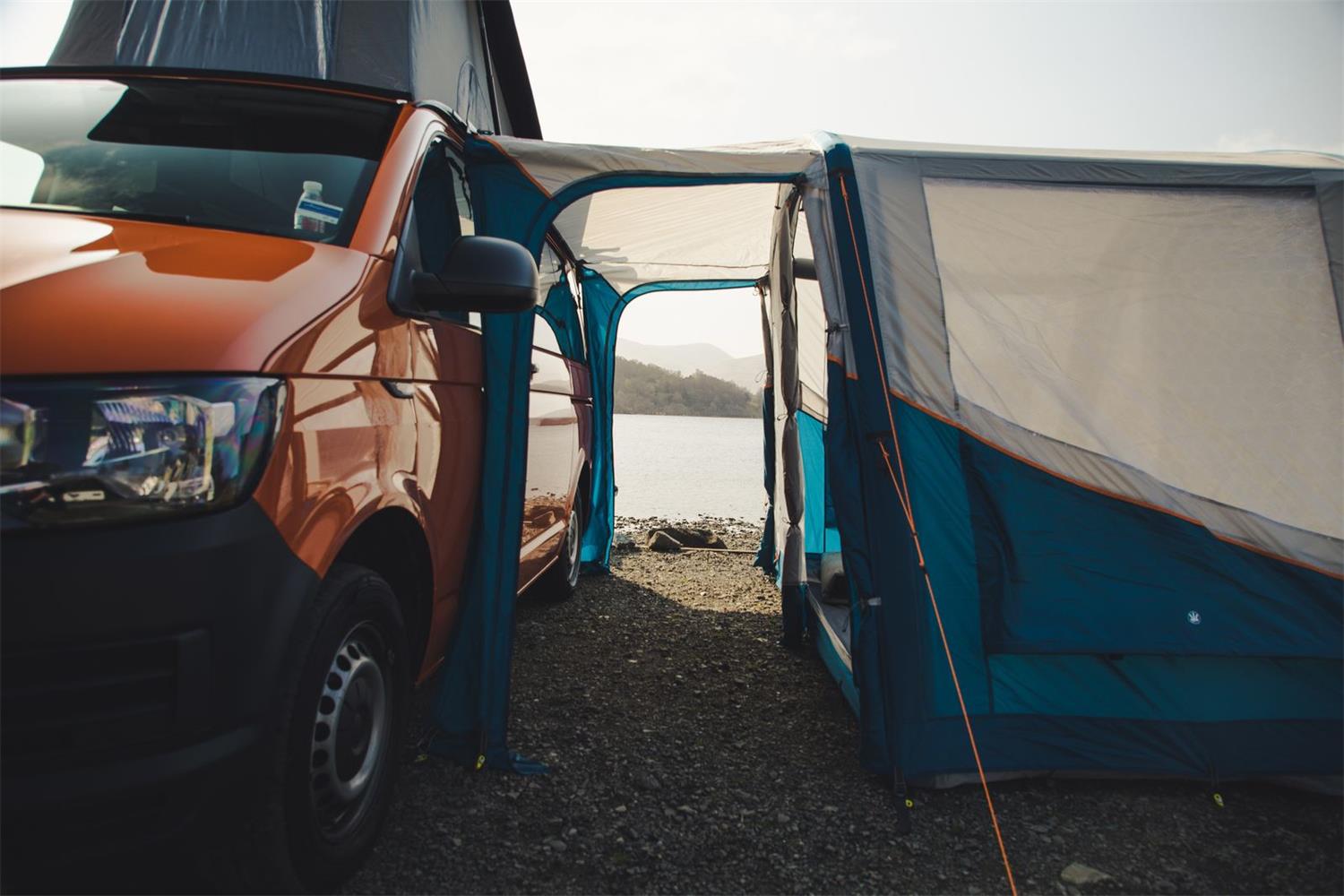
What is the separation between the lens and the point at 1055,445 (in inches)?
112

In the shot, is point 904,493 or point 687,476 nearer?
point 904,493

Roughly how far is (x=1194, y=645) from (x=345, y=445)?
2777 mm

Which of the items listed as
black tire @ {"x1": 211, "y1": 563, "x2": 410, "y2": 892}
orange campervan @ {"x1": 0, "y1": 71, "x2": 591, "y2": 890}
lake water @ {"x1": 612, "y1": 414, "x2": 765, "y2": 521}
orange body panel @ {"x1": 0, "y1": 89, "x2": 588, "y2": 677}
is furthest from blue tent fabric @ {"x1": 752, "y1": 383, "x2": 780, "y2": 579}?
black tire @ {"x1": 211, "y1": 563, "x2": 410, "y2": 892}

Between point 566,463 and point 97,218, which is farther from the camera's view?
point 566,463

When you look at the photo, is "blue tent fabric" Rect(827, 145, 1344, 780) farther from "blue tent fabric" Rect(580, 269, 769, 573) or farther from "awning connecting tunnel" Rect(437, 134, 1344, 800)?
"blue tent fabric" Rect(580, 269, 769, 573)

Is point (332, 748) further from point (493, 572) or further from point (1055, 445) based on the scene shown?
point (1055, 445)

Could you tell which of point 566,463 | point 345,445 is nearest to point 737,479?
point 566,463

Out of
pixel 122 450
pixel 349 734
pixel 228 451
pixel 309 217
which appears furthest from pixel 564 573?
pixel 122 450

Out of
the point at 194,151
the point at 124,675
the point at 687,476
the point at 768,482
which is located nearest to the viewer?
the point at 124,675

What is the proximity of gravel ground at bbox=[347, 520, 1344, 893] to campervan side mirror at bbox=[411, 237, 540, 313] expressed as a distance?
1.57m

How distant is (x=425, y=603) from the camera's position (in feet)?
8.30

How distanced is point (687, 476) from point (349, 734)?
1188 centimetres

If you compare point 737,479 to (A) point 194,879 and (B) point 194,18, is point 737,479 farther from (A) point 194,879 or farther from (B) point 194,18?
(A) point 194,879

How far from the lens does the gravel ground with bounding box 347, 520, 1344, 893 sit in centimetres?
232
